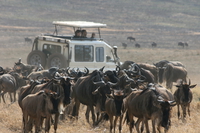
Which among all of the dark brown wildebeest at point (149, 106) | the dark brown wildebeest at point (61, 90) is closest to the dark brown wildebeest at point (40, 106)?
the dark brown wildebeest at point (61, 90)

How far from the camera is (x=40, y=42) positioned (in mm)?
21062

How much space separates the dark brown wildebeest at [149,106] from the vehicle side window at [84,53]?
26.6 ft

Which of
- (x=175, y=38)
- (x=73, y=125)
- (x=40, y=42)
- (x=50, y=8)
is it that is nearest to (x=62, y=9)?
(x=50, y=8)

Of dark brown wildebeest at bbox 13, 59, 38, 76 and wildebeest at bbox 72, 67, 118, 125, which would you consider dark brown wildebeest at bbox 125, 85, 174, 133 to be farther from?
dark brown wildebeest at bbox 13, 59, 38, 76

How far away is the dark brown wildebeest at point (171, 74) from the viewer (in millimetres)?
21766

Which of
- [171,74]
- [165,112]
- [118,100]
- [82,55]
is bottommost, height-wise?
[171,74]

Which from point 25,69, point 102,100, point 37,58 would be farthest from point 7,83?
point 102,100

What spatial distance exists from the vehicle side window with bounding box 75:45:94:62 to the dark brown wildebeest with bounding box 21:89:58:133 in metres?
9.00

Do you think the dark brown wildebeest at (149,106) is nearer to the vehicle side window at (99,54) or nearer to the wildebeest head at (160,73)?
the vehicle side window at (99,54)

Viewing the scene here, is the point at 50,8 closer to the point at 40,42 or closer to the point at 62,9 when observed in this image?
the point at 62,9

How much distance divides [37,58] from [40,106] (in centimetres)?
1053

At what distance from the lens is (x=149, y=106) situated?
1077 centimetres

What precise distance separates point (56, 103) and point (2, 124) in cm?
266

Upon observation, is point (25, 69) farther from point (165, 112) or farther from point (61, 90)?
point (165, 112)
